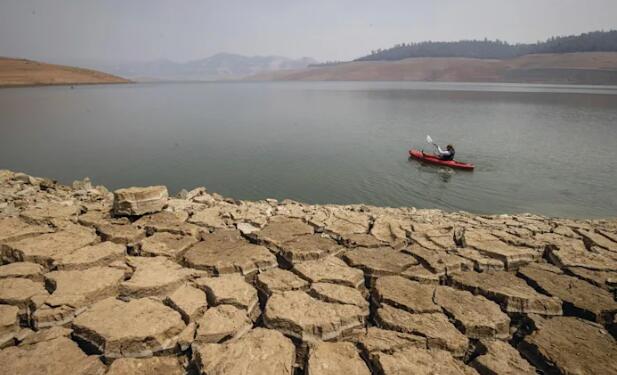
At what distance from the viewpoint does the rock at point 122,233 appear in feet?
13.9

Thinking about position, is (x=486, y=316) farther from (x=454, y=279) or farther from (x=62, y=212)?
(x=62, y=212)

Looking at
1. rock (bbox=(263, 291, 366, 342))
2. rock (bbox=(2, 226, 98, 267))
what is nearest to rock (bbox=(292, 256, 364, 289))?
rock (bbox=(263, 291, 366, 342))

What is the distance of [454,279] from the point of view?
3.69m

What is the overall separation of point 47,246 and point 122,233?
31.0 inches

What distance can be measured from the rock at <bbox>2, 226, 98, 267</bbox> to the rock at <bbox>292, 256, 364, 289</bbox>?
2689 millimetres

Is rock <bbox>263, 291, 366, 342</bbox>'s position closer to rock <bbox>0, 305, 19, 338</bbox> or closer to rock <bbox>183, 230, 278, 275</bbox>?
rock <bbox>183, 230, 278, 275</bbox>

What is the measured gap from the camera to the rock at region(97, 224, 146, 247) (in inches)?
167

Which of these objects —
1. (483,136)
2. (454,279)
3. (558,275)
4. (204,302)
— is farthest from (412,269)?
(483,136)

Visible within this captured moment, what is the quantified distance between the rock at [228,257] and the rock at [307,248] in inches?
8.0

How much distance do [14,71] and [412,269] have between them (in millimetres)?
76628

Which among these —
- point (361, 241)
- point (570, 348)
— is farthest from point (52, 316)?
point (570, 348)

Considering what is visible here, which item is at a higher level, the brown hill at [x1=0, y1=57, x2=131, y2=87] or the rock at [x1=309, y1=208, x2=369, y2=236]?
the brown hill at [x1=0, y1=57, x2=131, y2=87]

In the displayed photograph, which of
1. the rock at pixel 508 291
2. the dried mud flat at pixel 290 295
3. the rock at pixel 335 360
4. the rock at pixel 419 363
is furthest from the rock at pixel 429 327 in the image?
the rock at pixel 508 291

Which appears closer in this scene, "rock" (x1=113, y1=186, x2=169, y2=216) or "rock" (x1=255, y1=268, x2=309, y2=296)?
"rock" (x1=255, y1=268, x2=309, y2=296)
